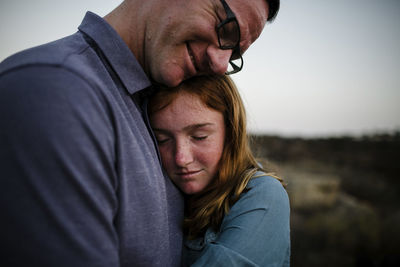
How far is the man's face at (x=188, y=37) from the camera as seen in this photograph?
141 cm

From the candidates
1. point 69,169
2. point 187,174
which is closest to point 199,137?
point 187,174

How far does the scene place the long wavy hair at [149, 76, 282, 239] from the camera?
1.74 meters

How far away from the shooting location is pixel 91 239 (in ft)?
2.90

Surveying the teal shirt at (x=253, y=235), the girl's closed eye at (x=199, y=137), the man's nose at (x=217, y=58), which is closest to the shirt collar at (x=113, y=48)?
the man's nose at (x=217, y=58)

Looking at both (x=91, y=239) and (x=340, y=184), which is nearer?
(x=91, y=239)

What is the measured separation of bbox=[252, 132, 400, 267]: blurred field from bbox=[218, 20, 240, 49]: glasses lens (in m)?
1.23

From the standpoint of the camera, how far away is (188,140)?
1.79 meters

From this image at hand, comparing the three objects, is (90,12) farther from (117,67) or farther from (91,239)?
(91,239)

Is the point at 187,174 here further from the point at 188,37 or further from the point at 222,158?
the point at 188,37

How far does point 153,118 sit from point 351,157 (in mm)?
16381

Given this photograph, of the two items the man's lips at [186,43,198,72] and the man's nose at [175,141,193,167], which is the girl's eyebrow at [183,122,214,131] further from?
the man's lips at [186,43,198,72]

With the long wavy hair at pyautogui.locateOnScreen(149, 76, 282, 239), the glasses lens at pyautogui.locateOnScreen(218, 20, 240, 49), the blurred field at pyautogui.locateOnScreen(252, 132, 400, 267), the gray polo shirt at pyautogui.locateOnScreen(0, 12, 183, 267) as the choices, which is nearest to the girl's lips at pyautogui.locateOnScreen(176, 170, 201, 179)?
the long wavy hair at pyautogui.locateOnScreen(149, 76, 282, 239)

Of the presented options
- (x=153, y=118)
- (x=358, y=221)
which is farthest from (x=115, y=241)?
(x=358, y=221)

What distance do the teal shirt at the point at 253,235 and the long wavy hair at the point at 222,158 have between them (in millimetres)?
97
